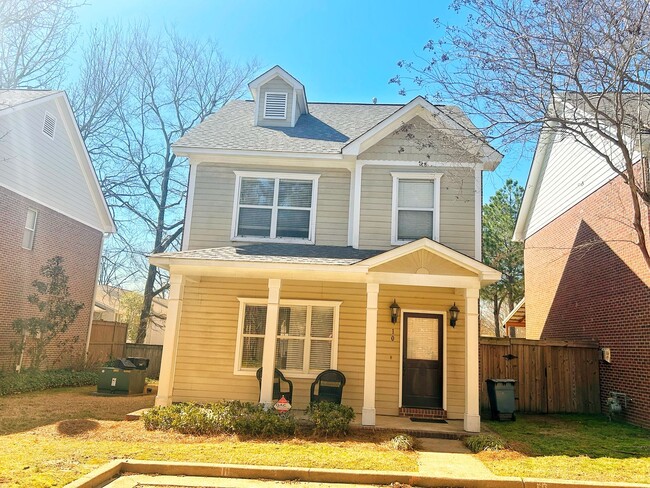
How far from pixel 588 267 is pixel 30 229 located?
601 inches

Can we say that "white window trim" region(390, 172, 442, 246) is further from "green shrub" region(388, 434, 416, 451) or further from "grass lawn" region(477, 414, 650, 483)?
"green shrub" region(388, 434, 416, 451)

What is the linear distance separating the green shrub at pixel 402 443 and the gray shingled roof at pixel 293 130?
621 cm

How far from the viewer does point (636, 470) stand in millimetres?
6406

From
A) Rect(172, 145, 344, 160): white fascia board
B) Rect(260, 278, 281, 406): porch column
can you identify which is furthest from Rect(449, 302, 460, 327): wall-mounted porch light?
Rect(172, 145, 344, 160): white fascia board

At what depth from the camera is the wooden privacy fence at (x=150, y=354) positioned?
1725cm

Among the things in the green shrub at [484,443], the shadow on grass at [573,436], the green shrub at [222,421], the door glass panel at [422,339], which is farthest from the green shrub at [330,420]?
the door glass panel at [422,339]

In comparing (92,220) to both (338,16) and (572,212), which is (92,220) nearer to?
(338,16)

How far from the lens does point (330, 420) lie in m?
7.78

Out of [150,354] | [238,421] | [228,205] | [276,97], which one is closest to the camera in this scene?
[238,421]

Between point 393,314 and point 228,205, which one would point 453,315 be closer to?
point 393,314

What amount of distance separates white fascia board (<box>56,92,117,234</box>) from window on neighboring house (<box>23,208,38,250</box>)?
9.85ft

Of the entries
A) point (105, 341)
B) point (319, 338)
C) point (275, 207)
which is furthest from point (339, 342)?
point (105, 341)

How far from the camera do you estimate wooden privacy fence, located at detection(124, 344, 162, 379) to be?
1725 centimetres

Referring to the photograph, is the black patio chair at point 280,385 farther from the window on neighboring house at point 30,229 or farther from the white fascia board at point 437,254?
the window on neighboring house at point 30,229
